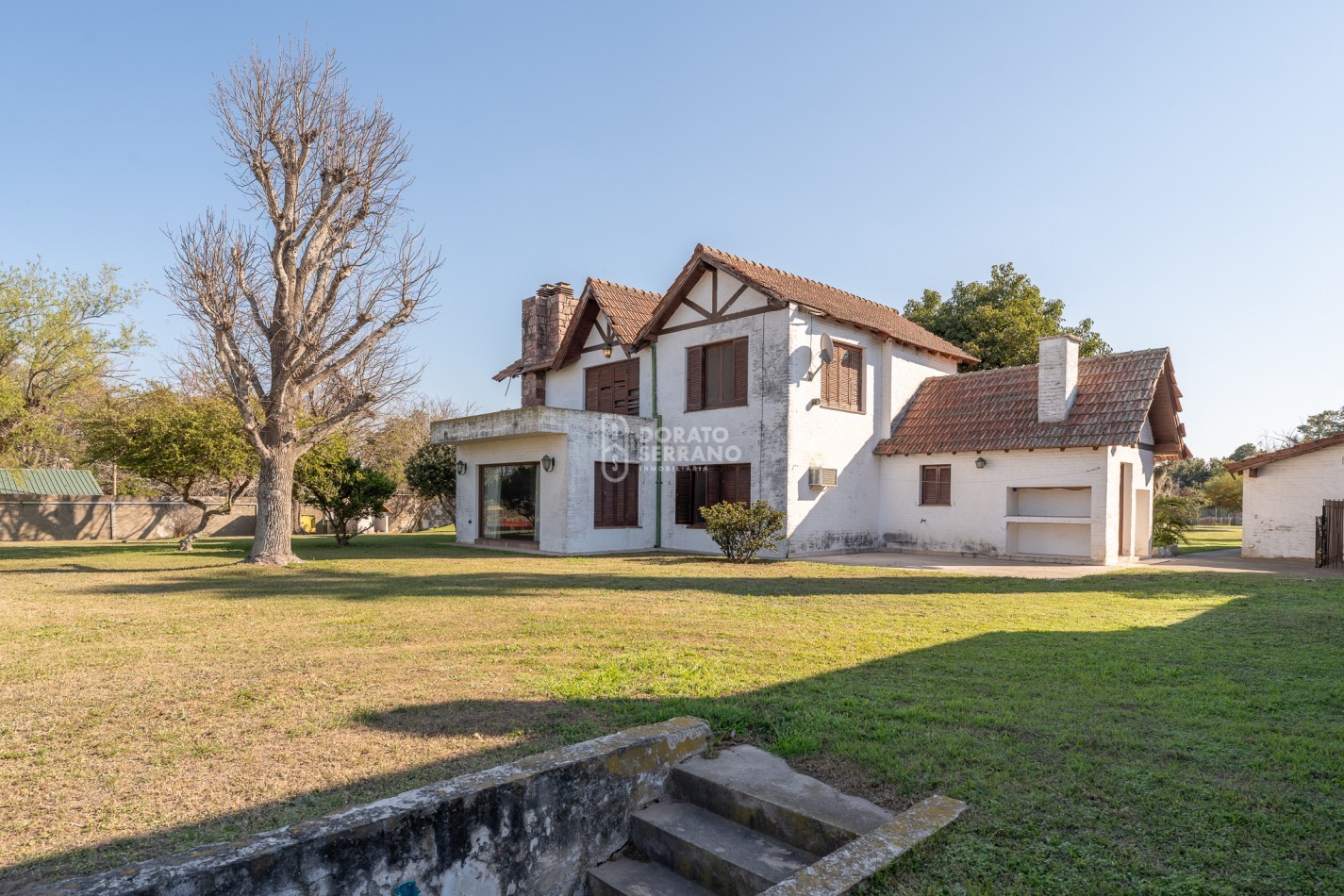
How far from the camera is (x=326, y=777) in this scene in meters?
4.10

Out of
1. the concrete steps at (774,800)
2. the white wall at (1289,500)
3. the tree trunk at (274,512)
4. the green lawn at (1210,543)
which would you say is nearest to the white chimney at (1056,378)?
the white wall at (1289,500)

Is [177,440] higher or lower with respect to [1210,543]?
higher

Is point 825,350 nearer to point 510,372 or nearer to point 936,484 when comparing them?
point 936,484

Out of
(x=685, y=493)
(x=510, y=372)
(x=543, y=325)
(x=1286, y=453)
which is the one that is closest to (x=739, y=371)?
(x=685, y=493)

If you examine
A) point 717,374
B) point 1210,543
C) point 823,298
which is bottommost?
point 1210,543

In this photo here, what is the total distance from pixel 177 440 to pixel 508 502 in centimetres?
833

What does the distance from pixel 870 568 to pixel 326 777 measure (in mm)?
12515

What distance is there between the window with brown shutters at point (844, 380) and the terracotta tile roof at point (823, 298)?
32.4 inches

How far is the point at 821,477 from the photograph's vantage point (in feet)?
59.3

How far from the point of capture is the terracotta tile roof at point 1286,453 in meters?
17.0

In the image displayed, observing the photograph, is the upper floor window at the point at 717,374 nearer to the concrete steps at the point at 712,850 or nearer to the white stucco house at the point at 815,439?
the white stucco house at the point at 815,439

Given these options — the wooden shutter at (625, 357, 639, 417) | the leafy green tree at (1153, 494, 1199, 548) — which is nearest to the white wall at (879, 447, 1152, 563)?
the leafy green tree at (1153, 494, 1199, 548)

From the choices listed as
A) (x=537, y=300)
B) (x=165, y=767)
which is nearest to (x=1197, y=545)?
(x=537, y=300)

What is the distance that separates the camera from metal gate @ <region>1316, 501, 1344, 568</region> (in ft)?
53.4
